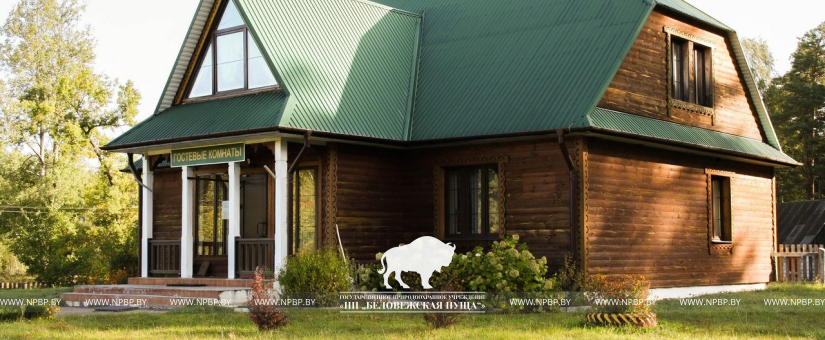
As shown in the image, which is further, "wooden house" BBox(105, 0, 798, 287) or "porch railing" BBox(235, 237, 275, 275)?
"porch railing" BBox(235, 237, 275, 275)

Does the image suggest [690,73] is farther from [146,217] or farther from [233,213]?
[146,217]

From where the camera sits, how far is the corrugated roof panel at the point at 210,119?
2086 centimetres

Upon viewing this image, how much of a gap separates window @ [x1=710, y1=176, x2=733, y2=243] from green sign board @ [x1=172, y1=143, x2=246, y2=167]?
36.5ft

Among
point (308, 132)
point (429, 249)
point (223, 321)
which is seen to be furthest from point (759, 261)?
point (223, 321)

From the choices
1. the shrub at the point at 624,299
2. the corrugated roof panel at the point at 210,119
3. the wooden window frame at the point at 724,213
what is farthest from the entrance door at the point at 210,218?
the wooden window frame at the point at 724,213

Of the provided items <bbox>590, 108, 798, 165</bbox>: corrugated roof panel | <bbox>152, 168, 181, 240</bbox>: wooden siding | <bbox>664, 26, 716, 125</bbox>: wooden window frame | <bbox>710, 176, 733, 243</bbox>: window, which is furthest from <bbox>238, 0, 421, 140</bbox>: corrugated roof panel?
<bbox>710, 176, 733, 243</bbox>: window

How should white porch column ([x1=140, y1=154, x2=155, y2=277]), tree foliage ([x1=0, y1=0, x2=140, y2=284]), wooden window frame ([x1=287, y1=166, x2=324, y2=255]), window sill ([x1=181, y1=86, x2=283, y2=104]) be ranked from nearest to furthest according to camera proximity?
wooden window frame ([x1=287, y1=166, x2=324, y2=255]) → window sill ([x1=181, y1=86, x2=283, y2=104]) → white porch column ([x1=140, y1=154, x2=155, y2=277]) → tree foliage ([x1=0, y1=0, x2=140, y2=284])

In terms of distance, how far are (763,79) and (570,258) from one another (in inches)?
1521

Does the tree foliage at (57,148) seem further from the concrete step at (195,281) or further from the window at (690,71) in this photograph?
the window at (690,71)

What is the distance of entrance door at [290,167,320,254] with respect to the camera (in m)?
21.9

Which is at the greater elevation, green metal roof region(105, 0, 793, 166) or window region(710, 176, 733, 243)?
green metal roof region(105, 0, 793, 166)

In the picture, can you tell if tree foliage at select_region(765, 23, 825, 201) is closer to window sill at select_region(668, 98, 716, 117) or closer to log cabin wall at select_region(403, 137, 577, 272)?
window sill at select_region(668, 98, 716, 117)

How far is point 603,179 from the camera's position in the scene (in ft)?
68.3

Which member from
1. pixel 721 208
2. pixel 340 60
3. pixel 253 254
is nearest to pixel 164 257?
pixel 253 254
